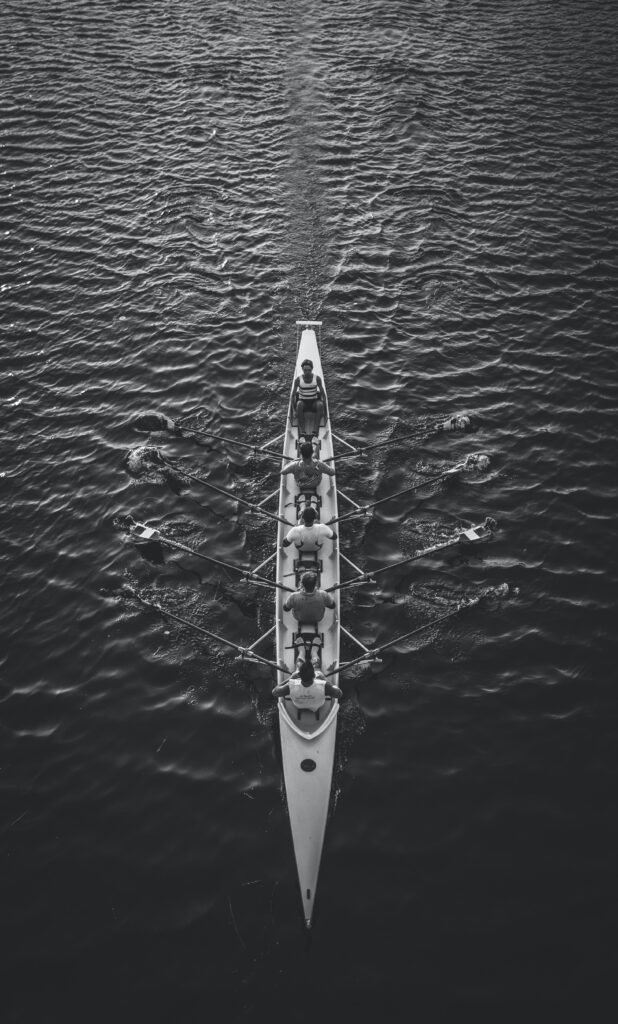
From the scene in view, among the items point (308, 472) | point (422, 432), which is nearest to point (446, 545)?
point (308, 472)

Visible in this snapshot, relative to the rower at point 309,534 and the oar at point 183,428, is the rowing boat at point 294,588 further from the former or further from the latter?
the rower at point 309,534

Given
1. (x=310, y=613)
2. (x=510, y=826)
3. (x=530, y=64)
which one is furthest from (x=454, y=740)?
(x=530, y=64)

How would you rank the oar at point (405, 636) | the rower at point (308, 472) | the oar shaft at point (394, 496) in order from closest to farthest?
the oar at point (405, 636), the oar shaft at point (394, 496), the rower at point (308, 472)

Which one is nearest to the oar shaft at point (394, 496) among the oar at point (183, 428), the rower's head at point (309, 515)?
the rower's head at point (309, 515)

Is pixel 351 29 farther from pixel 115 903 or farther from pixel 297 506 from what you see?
pixel 115 903

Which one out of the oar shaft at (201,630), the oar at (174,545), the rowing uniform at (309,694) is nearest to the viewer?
the rowing uniform at (309,694)

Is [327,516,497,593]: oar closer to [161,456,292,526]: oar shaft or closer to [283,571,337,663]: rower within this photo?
[283,571,337,663]: rower

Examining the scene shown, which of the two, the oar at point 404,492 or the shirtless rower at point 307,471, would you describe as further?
the shirtless rower at point 307,471
